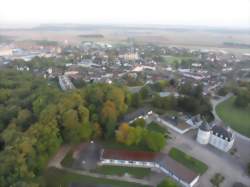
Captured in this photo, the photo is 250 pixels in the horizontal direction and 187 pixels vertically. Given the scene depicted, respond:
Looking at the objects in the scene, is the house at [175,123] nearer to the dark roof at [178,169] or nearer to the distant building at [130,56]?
the dark roof at [178,169]

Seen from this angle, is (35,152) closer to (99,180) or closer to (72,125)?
(72,125)

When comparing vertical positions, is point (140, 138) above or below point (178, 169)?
above

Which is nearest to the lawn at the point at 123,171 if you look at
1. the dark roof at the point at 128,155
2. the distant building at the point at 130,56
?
the dark roof at the point at 128,155

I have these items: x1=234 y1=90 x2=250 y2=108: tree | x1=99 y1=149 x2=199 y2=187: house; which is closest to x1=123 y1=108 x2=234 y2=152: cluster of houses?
x1=99 y1=149 x2=199 y2=187: house

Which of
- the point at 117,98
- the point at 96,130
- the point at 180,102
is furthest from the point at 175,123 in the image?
the point at 96,130

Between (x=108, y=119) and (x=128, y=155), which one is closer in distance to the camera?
(x=128, y=155)

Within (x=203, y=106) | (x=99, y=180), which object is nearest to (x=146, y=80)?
(x=203, y=106)

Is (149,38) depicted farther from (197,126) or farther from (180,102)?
(197,126)

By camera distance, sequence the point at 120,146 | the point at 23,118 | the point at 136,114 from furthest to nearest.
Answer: the point at 136,114
the point at 23,118
the point at 120,146
